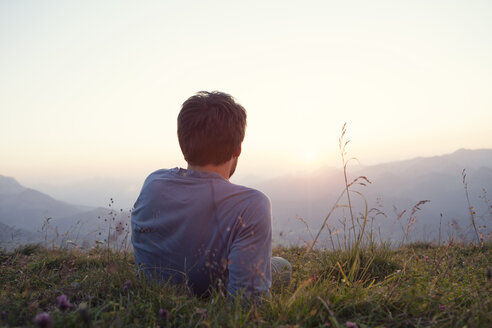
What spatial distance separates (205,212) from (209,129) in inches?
25.6

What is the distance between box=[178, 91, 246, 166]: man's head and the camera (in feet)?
7.93

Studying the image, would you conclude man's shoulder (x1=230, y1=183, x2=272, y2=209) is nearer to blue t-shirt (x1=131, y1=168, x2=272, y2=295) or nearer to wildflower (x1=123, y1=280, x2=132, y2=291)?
blue t-shirt (x1=131, y1=168, x2=272, y2=295)

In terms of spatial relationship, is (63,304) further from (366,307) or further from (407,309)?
(407,309)

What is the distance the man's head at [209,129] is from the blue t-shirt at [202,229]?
167 mm

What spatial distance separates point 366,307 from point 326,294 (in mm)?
258

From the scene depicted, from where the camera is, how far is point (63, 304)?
145cm

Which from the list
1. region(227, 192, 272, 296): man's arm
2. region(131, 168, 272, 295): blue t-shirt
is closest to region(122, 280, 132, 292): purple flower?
region(131, 168, 272, 295): blue t-shirt

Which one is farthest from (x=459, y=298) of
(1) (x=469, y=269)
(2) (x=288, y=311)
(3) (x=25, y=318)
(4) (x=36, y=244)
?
(4) (x=36, y=244)

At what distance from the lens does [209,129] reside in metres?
2.41

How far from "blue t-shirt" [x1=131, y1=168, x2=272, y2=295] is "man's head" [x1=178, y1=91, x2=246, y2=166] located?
167 millimetres

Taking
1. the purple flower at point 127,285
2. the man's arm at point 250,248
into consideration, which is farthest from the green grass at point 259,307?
the man's arm at point 250,248

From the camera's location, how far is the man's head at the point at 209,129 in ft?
7.93

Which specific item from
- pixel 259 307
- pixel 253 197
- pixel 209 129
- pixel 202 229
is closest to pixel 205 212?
pixel 202 229

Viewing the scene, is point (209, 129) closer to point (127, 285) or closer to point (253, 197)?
point (253, 197)
